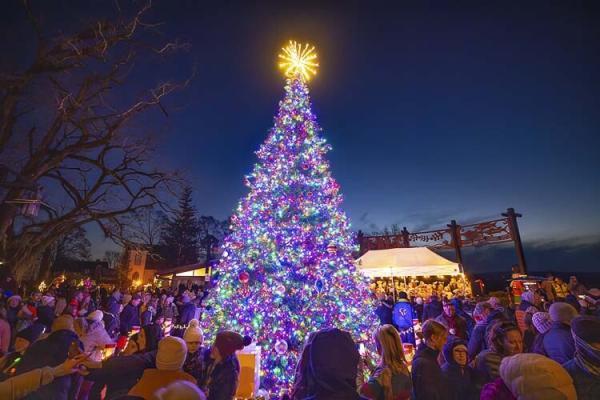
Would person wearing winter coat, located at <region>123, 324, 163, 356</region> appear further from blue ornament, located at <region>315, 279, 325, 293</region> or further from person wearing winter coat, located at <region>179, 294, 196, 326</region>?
person wearing winter coat, located at <region>179, 294, 196, 326</region>

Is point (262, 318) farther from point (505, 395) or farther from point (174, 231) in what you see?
point (174, 231)

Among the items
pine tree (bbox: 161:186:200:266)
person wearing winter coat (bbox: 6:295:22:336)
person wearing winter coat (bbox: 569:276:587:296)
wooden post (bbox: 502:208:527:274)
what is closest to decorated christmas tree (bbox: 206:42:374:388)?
person wearing winter coat (bbox: 6:295:22:336)

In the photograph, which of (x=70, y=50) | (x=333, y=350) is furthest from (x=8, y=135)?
(x=333, y=350)

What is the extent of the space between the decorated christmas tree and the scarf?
16.1ft

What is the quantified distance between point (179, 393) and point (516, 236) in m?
18.9

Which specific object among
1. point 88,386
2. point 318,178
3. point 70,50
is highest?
point 70,50

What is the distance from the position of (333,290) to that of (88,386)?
5000mm

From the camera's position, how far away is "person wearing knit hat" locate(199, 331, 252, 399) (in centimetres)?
298

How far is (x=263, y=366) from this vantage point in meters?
6.22

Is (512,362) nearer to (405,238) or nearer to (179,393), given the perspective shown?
(179,393)

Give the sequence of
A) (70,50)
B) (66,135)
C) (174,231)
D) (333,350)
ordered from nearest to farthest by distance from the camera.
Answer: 1. (333,350)
2. (70,50)
3. (66,135)
4. (174,231)

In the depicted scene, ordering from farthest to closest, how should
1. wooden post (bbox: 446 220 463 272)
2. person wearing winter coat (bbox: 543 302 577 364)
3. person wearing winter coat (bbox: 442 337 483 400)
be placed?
wooden post (bbox: 446 220 463 272), person wearing winter coat (bbox: 543 302 577 364), person wearing winter coat (bbox: 442 337 483 400)

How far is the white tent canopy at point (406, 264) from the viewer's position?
1091 cm

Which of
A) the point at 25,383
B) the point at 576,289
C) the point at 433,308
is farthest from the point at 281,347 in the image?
the point at 576,289
